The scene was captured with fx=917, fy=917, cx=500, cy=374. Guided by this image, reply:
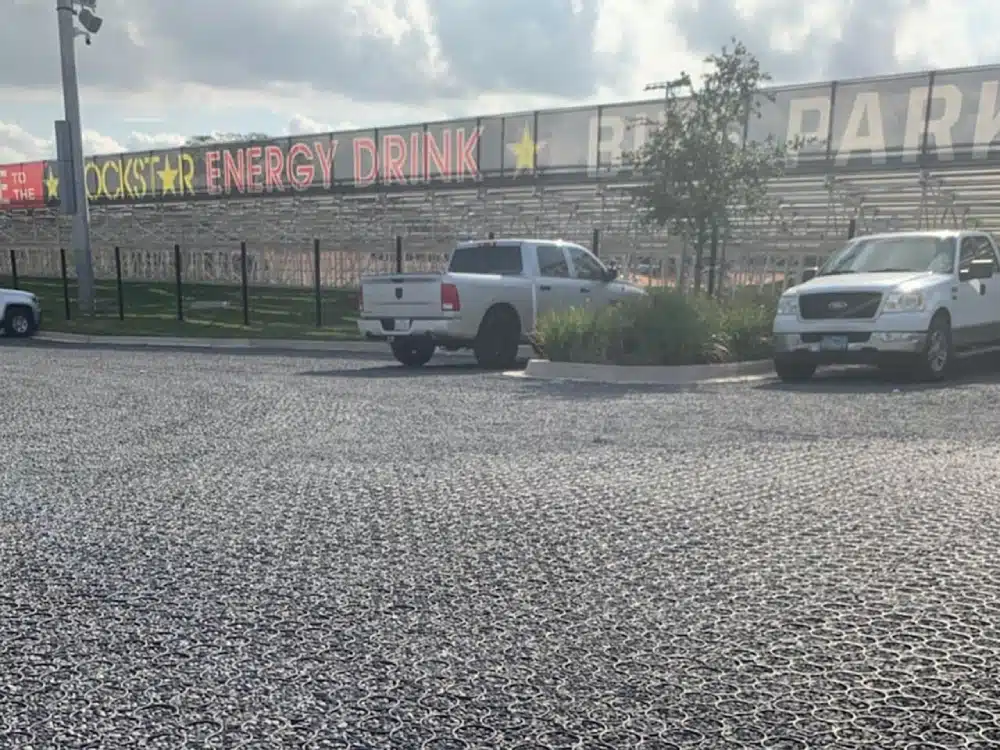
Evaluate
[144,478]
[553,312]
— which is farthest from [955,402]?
[144,478]

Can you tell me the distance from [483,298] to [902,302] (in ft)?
18.9

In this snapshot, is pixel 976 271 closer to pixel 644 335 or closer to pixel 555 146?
pixel 644 335

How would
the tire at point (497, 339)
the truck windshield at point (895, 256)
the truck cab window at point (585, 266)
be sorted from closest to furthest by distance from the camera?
the truck windshield at point (895, 256) < the tire at point (497, 339) < the truck cab window at point (585, 266)

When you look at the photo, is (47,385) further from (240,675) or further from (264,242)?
(264,242)

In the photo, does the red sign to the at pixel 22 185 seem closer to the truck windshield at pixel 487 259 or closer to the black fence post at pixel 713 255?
the truck windshield at pixel 487 259

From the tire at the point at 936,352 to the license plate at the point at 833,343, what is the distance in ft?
2.95

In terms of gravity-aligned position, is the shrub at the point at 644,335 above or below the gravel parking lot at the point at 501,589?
above

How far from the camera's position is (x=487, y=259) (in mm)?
15047

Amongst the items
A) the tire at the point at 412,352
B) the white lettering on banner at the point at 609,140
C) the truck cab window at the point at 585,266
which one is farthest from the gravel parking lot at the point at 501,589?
the white lettering on banner at the point at 609,140

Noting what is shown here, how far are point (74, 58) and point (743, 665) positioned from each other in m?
28.1

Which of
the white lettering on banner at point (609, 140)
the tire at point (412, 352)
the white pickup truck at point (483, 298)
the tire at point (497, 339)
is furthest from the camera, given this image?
the white lettering on banner at point (609, 140)

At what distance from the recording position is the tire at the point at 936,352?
1128cm

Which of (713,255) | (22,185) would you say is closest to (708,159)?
(713,255)

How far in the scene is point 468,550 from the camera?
13.8 feet
